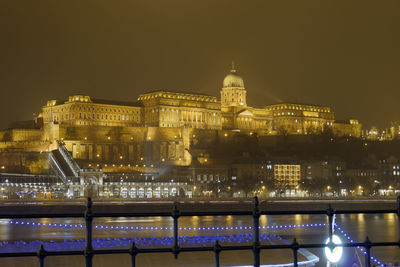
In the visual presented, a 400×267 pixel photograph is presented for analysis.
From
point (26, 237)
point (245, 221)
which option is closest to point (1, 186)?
point (245, 221)

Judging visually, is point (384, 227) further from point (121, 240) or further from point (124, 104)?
point (124, 104)

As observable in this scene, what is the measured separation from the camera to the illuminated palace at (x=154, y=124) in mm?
95438

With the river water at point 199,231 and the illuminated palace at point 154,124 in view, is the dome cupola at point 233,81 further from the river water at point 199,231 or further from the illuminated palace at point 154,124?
the river water at point 199,231

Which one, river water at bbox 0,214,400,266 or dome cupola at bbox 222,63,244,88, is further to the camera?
dome cupola at bbox 222,63,244,88

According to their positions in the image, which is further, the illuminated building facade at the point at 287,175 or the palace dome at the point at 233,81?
the palace dome at the point at 233,81

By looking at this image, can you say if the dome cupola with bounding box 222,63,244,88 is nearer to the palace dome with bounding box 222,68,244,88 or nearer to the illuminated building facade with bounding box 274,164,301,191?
the palace dome with bounding box 222,68,244,88

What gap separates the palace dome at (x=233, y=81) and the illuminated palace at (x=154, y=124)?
23 cm

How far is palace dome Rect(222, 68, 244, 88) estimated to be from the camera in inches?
5502

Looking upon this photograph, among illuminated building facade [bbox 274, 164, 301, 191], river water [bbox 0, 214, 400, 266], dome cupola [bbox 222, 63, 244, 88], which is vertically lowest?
river water [bbox 0, 214, 400, 266]

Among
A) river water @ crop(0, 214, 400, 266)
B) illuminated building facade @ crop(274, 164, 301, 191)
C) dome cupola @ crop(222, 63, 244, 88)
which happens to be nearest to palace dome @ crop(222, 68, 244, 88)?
dome cupola @ crop(222, 63, 244, 88)

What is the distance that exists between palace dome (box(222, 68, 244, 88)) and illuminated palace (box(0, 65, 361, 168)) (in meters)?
0.23

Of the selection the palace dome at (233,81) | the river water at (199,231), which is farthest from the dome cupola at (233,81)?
the river water at (199,231)

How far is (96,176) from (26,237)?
43.5 metres

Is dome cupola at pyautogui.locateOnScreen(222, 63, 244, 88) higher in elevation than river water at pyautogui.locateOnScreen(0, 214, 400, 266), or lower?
higher
